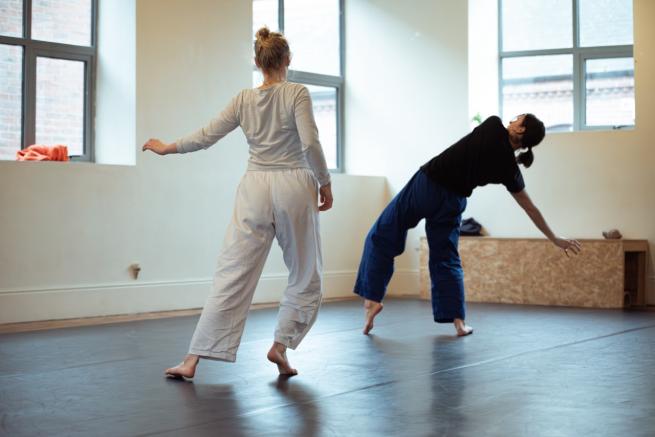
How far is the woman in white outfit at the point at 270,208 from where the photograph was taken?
3.03m

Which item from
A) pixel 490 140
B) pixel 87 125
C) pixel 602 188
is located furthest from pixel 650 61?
pixel 87 125

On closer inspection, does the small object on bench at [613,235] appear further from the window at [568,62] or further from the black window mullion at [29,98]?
the black window mullion at [29,98]

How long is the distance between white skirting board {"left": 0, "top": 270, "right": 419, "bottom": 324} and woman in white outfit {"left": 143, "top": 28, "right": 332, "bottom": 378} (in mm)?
2124

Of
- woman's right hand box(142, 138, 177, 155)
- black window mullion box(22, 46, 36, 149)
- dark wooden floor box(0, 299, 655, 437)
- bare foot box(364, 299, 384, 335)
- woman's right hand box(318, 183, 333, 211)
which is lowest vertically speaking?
dark wooden floor box(0, 299, 655, 437)

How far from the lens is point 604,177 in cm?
631

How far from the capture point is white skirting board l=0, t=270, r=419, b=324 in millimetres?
4945

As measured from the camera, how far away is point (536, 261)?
20.2 feet

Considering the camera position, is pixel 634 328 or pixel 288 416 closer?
pixel 288 416

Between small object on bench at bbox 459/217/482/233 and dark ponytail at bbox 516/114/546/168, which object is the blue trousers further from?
small object on bench at bbox 459/217/482/233

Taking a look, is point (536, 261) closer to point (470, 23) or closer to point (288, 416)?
point (470, 23)

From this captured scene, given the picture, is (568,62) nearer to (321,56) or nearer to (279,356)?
(321,56)

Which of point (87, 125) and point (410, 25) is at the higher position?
point (410, 25)

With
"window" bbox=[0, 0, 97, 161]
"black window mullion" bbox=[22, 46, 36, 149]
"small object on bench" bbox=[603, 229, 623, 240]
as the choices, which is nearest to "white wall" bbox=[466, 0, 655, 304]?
"small object on bench" bbox=[603, 229, 623, 240]

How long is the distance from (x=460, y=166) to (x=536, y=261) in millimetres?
2285
